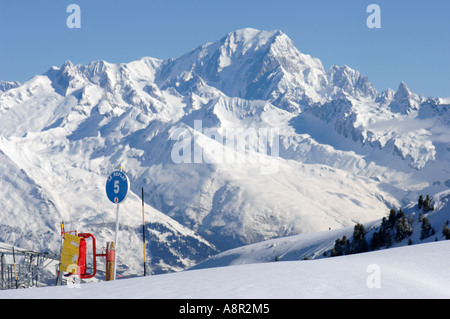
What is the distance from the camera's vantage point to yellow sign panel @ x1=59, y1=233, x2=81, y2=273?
26.1 meters

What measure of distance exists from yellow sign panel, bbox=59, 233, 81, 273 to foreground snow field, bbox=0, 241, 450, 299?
486cm

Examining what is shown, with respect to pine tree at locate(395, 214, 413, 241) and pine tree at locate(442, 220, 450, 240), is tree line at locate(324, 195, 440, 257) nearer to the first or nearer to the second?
pine tree at locate(395, 214, 413, 241)

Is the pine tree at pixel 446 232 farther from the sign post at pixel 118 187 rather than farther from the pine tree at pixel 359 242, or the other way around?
the sign post at pixel 118 187

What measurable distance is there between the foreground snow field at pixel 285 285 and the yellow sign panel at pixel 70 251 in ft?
16.0

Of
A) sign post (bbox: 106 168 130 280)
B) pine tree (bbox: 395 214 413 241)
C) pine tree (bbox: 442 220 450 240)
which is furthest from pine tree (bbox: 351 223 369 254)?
sign post (bbox: 106 168 130 280)

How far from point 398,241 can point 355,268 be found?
66.0 metres

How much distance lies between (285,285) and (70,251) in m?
11.3

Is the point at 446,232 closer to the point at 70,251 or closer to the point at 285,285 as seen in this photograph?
the point at 70,251

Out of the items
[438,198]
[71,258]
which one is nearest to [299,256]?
[438,198]

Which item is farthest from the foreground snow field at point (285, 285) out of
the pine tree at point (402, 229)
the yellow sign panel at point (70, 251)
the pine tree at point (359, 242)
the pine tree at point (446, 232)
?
the pine tree at point (359, 242)

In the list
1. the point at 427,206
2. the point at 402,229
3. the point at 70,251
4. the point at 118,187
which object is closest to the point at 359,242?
the point at 402,229

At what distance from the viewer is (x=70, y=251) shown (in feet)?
86.9

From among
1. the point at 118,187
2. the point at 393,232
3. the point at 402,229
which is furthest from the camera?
the point at 393,232
